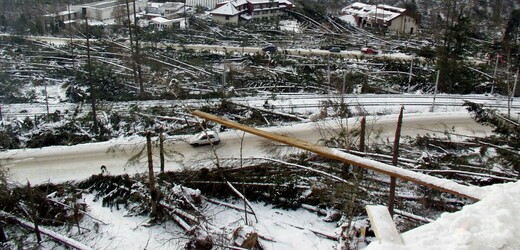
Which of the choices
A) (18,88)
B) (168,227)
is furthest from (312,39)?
(168,227)

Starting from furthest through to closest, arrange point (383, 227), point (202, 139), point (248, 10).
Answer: point (248, 10) → point (202, 139) → point (383, 227)

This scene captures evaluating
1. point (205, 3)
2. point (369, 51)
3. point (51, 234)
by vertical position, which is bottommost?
point (51, 234)

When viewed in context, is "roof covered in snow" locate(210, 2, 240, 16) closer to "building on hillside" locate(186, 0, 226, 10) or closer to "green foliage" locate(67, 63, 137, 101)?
"building on hillside" locate(186, 0, 226, 10)

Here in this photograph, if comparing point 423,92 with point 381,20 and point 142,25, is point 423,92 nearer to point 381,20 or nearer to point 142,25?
point 381,20

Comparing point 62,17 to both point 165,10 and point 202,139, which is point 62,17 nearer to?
point 165,10

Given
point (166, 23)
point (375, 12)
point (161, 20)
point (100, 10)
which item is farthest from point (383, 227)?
point (100, 10)

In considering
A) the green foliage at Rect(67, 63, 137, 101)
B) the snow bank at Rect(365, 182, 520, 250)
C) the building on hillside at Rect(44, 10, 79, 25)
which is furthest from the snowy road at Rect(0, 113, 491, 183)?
the building on hillside at Rect(44, 10, 79, 25)

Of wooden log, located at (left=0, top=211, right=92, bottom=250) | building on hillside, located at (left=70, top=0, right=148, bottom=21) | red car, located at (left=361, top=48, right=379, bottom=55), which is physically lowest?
wooden log, located at (left=0, top=211, right=92, bottom=250)
